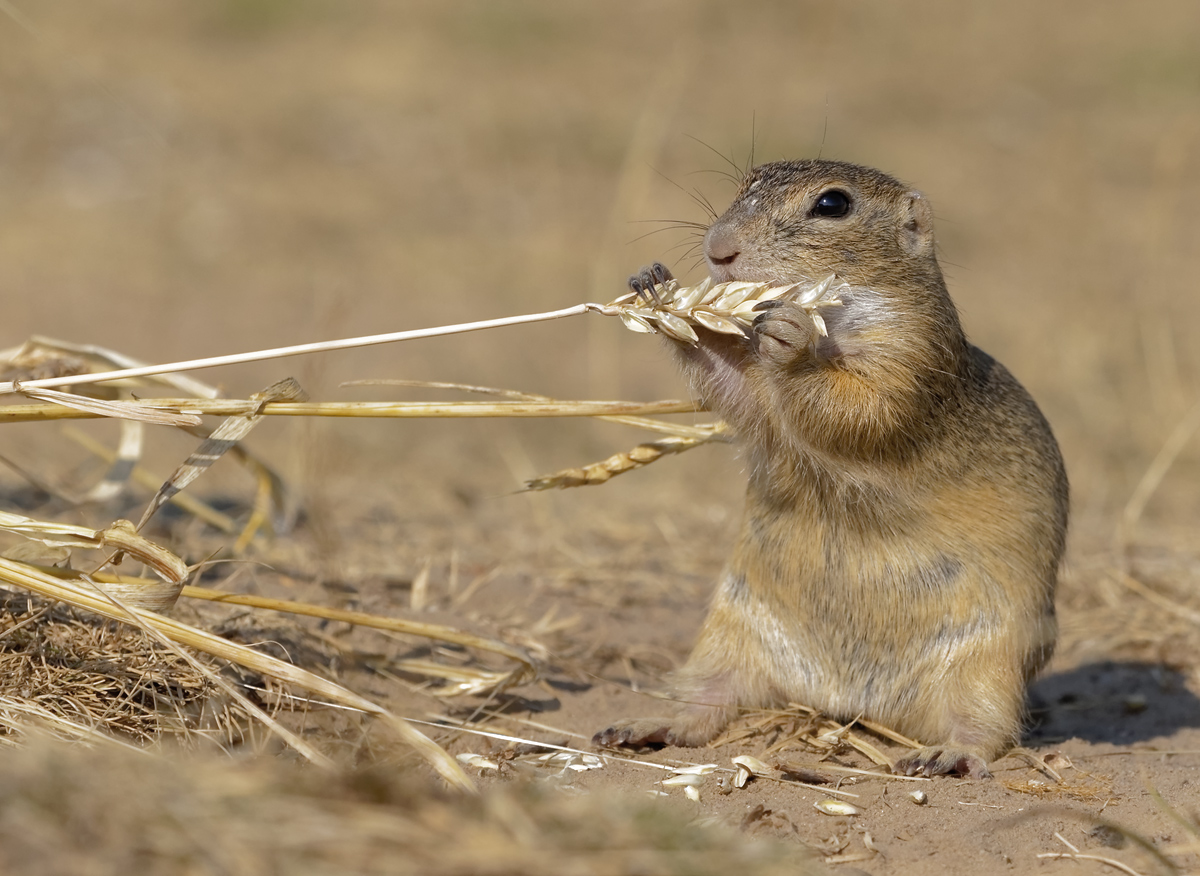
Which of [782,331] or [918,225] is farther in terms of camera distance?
[918,225]

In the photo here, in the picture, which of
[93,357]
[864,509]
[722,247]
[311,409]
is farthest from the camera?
[93,357]

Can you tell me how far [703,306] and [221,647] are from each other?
58.1 inches

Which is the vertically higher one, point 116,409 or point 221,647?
point 116,409

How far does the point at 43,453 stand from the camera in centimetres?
687

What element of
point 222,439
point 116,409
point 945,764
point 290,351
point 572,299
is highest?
point 290,351

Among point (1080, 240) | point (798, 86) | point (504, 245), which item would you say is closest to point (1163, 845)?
point (504, 245)

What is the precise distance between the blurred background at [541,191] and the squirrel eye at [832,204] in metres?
0.62

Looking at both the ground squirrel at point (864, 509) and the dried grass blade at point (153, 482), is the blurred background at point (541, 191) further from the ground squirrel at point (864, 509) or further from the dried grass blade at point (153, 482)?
the dried grass blade at point (153, 482)

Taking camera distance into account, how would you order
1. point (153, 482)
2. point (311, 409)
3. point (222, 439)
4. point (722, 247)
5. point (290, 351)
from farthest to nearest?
point (153, 482) → point (722, 247) → point (222, 439) → point (311, 409) → point (290, 351)

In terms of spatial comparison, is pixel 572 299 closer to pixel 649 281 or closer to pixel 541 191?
pixel 541 191

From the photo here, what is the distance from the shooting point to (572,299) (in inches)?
388

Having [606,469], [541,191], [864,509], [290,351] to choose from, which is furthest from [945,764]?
[541,191]

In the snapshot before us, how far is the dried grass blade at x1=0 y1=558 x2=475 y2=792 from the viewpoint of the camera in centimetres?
268

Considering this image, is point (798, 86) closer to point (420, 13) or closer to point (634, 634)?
point (420, 13)
